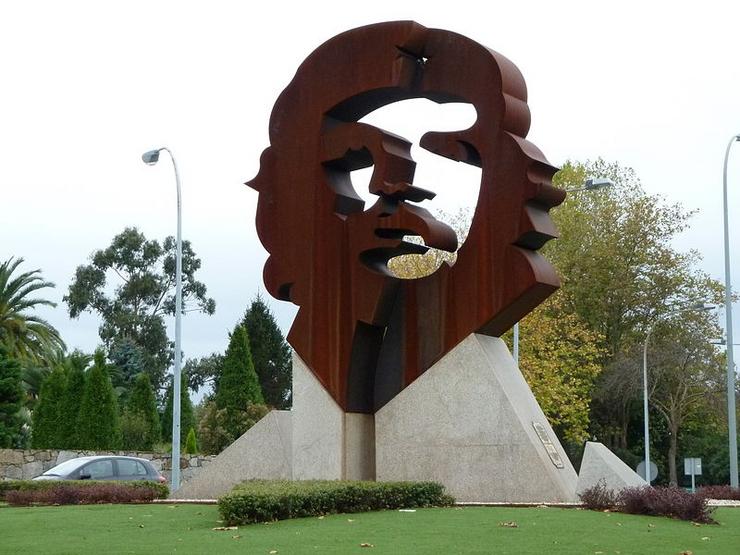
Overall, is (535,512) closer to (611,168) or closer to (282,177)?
(282,177)

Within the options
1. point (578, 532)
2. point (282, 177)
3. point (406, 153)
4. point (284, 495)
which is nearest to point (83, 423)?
point (282, 177)

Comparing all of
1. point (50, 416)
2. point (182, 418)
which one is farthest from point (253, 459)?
point (182, 418)

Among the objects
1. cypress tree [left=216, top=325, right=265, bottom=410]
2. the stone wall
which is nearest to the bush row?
the stone wall

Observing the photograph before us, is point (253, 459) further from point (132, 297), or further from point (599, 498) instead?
point (132, 297)

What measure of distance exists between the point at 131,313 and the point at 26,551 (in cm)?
4793

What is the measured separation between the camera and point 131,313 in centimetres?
5778

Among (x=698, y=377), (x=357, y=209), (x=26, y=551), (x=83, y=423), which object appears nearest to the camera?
(x=26, y=551)

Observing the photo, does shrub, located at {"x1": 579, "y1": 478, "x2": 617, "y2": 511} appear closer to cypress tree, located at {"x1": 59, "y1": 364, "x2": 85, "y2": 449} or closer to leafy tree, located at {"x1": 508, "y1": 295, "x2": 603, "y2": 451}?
leafy tree, located at {"x1": 508, "y1": 295, "x2": 603, "y2": 451}

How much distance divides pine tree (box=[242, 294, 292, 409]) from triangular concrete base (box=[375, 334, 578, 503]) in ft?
109

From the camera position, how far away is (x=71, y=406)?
35156 millimetres

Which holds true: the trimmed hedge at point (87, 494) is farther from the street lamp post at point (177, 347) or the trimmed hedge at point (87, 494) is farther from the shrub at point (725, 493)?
the shrub at point (725, 493)

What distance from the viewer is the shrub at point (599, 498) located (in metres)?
14.8

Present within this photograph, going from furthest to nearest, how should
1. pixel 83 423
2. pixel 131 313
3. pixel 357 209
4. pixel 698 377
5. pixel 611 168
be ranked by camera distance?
pixel 131 313 → pixel 611 168 → pixel 698 377 → pixel 83 423 → pixel 357 209

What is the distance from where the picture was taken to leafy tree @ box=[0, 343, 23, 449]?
33.7m
